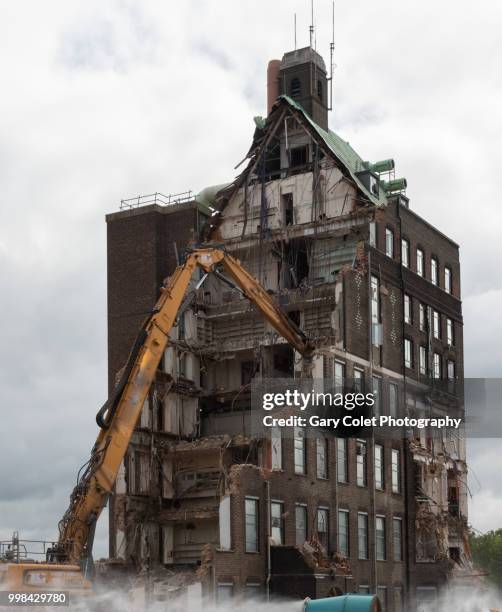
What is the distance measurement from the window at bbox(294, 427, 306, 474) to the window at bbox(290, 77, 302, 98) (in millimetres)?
23190

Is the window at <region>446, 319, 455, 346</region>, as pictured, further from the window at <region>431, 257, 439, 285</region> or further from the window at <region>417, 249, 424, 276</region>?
the window at <region>417, 249, 424, 276</region>

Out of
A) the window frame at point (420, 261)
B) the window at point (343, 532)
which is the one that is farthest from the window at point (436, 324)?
the window at point (343, 532)

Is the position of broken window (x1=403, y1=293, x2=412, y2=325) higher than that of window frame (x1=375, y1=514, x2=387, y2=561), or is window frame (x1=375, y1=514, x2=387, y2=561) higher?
broken window (x1=403, y1=293, x2=412, y2=325)

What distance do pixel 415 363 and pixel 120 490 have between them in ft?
65.7

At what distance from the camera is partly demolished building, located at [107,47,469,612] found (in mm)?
50938

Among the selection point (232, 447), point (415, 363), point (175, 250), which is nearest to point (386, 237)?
point (415, 363)

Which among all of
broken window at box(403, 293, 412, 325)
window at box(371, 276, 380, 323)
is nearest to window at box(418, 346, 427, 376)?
broken window at box(403, 293, 412, 325)

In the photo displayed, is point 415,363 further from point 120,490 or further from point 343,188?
point 120,490

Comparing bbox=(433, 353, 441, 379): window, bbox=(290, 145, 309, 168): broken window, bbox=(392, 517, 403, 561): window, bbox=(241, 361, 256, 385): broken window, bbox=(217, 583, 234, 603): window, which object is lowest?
bbox=(217, 583, 234, 603): window

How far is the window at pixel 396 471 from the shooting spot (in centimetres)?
6131

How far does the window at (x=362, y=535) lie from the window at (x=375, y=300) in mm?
10408

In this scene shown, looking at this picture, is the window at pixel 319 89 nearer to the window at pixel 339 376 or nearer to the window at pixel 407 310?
the window at pixel 407 310

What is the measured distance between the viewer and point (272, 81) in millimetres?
69500

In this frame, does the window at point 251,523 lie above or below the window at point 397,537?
above
